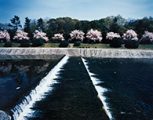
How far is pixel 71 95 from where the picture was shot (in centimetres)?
2295

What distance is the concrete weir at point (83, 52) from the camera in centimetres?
6309

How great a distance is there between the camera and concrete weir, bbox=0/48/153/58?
63.1 metres

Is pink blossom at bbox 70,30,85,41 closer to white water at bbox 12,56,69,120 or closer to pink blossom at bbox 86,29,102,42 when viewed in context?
pink blossom at bbox 86,29,102,42

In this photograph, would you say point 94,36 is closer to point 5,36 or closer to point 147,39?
point 147,39

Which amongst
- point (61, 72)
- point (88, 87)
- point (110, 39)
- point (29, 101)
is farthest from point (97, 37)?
point (29, 101)

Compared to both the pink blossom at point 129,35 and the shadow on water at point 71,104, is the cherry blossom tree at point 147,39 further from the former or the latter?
the shadow on water at point 71,104

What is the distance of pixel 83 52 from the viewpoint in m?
63.7

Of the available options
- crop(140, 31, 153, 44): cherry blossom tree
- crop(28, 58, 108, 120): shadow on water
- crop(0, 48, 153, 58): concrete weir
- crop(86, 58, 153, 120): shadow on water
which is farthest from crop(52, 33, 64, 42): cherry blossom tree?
crop(28, 58, 108, 120): shadow on water

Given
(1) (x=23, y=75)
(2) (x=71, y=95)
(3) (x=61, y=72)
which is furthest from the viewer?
(3) (x=61, y=72)

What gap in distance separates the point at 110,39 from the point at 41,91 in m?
55.2

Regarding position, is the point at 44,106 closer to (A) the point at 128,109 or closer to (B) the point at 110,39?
(A) the point at 128,109

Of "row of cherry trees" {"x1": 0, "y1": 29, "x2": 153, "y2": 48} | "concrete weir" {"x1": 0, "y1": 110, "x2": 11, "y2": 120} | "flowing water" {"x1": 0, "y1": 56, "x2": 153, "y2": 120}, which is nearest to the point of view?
"concrete weir" {"x1": 0, "y1": 110, "x2": 11, "y2": 120}

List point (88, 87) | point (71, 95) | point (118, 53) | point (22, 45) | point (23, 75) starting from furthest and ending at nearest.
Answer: point (22, 45)
point (118, 53)
point (23, 75)
point (88, 87)
point (71, 95)

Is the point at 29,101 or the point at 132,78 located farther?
the point at 132,78
